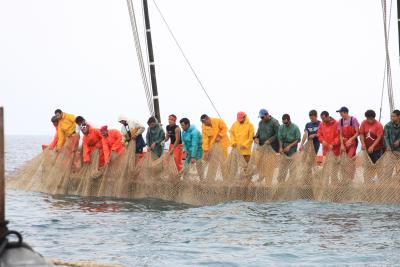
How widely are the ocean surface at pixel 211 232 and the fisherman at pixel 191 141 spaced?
49.4 inches

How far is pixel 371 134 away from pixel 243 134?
3.23 meters

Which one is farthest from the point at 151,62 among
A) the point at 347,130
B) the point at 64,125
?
the point at 347,130

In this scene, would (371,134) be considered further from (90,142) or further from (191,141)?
(90,142)

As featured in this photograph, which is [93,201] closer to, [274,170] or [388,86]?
[274,170]

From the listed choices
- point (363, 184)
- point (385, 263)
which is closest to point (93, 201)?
point (363, 184)

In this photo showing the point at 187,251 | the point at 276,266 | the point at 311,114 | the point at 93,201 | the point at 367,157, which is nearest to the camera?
the point at 276,266

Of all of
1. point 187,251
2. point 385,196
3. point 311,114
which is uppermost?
point 311,114

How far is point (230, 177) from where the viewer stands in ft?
64.7

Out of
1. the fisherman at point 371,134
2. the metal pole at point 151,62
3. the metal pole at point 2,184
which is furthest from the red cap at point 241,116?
the metal pole at point 2,184

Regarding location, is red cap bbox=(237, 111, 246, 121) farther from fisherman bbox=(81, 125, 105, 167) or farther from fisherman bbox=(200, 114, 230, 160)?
fisherman bbox=(81, 125, 105, 167)

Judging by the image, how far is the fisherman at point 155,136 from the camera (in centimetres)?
2098

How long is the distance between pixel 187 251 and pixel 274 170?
5777 mm

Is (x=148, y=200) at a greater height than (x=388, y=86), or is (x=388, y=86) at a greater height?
(x=388, y=86)

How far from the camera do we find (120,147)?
21.6 metres
